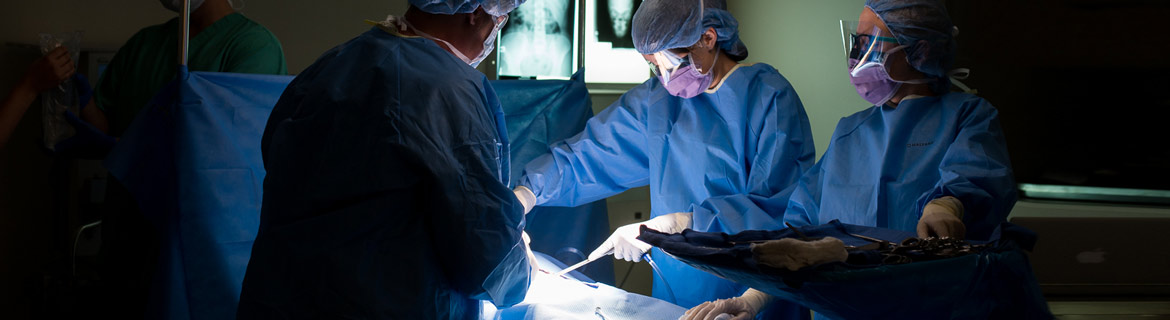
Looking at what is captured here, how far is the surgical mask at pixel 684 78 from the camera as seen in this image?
6.67 ft

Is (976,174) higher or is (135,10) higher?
(135,10)

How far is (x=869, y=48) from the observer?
1693mm

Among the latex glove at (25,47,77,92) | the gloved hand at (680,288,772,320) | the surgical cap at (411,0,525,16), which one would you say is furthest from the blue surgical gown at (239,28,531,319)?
the latex glove at (25,47,77,92)

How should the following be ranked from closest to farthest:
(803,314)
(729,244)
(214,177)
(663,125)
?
(729,244) < (214,177) < (803,314) < (663,125)

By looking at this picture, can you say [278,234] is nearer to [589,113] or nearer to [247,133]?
[247,133]

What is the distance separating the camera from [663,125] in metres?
2.13

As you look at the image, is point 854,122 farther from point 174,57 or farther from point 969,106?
point 174,57

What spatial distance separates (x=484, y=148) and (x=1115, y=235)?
4.64ft

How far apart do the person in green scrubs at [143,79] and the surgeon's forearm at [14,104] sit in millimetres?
408

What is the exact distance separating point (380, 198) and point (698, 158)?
111 centimetres

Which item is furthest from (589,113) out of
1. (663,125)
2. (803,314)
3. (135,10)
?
(135,10)

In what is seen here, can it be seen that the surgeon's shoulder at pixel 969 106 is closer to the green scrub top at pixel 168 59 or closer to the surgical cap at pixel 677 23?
the surgical cap at pixel 677 23

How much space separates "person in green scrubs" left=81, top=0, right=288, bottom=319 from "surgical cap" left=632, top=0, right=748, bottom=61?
0.99 meters

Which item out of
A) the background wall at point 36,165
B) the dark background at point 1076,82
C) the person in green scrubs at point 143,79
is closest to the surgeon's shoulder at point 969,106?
the dark background at point 1076,82
